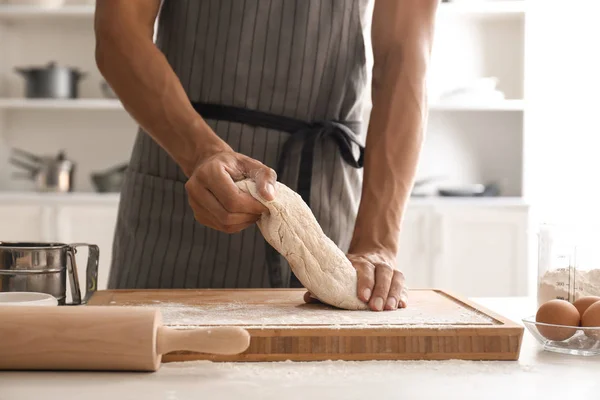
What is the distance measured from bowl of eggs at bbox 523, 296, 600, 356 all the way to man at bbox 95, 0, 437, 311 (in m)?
0.36

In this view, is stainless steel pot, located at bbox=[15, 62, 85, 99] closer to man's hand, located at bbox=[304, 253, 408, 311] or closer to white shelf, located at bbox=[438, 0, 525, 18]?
white shelf, located at bbox=[438, 0, 525, 18]

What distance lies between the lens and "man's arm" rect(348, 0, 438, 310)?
1262 mm

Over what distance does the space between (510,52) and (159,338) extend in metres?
3.41

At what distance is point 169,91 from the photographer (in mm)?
1239

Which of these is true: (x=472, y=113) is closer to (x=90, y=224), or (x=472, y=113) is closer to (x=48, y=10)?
(x=90, y=224)

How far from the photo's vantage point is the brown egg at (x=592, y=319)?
921mm

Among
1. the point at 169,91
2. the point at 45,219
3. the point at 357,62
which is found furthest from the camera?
the point at 45,219

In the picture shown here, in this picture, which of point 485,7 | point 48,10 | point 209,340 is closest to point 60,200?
point 48,10

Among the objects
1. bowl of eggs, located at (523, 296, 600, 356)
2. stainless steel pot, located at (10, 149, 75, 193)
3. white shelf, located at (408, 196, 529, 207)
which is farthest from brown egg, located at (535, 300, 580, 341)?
stainless steel pot, located at (10, 149, 75, 193)

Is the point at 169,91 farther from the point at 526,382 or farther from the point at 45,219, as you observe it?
the point at 45,219

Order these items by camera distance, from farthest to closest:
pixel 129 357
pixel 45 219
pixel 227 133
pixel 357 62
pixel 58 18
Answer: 1. pixel 58 18
2. pixel 45 219
3. pixel 357 62
4. pixel 227 133
5. pixel 129 357

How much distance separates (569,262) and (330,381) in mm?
472

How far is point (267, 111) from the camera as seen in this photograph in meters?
1.42

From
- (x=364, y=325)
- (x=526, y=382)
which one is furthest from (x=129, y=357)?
(x=526, y=382)
